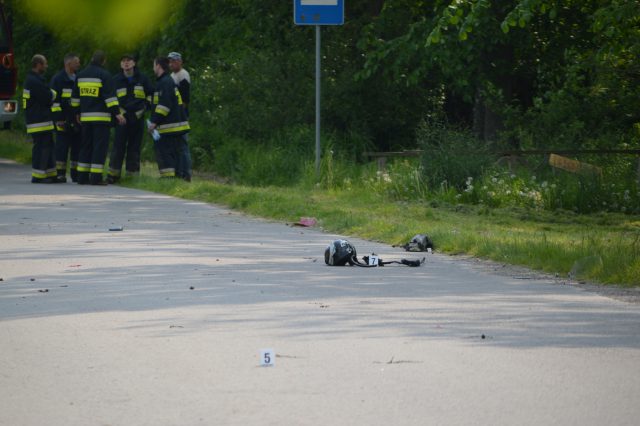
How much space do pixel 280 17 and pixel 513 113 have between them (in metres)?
5.71

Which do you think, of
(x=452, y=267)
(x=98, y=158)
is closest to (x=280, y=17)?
(x=98, y=158)

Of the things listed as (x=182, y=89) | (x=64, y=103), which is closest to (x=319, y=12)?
(x=182, y=89)

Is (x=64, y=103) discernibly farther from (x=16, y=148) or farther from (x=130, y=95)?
(x=16, y=148)

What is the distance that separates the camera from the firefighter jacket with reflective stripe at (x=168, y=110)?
21.8m

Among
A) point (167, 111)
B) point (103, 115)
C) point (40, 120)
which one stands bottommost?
point (40, 120)

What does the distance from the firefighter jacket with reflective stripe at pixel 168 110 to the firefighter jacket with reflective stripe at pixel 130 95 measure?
0.58 m

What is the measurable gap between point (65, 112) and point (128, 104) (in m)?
1.19

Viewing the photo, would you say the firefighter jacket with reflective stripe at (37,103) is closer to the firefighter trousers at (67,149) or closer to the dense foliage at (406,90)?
the firefighter trousers at (67,149)

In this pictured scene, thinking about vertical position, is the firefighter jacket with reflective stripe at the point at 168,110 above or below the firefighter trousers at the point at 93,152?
above

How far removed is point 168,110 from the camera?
21.8 metres

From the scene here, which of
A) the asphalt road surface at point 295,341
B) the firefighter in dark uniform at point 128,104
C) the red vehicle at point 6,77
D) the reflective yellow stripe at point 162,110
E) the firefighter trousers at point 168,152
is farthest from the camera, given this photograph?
the red vehicle at point 6,77

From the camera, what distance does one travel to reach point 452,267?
12203 mm

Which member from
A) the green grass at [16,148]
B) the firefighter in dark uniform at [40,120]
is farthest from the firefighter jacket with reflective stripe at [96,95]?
the green grass at [16,148]

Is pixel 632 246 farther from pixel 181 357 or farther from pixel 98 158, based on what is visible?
pixel 98 158
